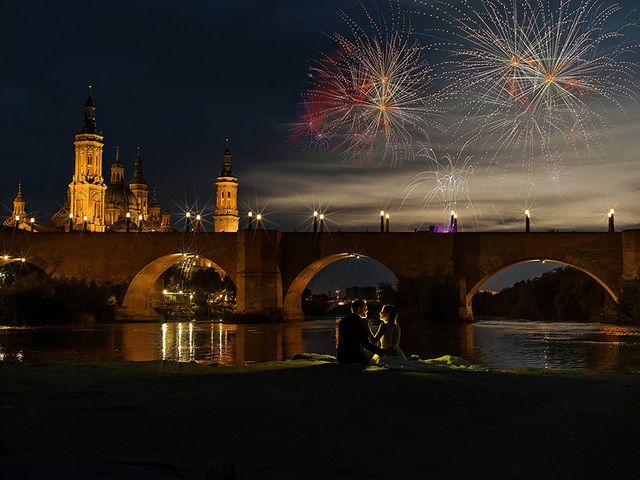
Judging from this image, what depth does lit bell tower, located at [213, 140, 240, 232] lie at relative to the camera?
9175 centimetres

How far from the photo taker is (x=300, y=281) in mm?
41969

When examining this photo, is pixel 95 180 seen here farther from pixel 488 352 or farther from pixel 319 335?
pixel 488 352

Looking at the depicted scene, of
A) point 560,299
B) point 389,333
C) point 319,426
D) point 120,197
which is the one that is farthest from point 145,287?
point 120,197

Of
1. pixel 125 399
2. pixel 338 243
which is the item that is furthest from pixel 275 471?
pixel 338 243

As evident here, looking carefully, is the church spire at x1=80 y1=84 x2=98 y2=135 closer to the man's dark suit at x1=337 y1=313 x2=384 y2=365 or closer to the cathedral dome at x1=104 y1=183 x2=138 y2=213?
the cathedral dome at x1=104 y1=183 x2=138 y2=213

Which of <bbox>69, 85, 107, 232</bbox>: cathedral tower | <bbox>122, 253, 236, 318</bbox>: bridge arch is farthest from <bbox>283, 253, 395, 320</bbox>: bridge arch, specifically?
<bbox>69, 85, 107, 232</bbox>: cathedral tower

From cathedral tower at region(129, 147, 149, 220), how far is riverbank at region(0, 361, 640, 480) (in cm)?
9718

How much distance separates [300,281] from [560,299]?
15.7m

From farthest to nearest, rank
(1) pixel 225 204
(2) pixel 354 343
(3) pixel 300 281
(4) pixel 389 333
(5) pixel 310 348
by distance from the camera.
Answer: (1) pixel 225 204, (3) pixel 300 281, (5) pixel 310 348, (4) pixel 389 333, (2) pixel 354 343

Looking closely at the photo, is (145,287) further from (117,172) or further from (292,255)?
(117,172)

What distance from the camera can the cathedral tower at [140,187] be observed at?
104 meters

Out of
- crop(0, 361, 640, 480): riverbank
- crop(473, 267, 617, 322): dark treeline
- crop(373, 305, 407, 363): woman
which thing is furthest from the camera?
crop(473, 267, 617, 322): dark treeline

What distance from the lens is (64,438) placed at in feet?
17.3

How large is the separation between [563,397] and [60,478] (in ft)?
15.1
